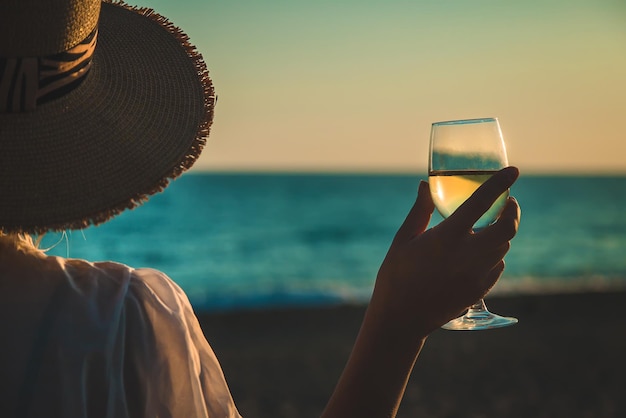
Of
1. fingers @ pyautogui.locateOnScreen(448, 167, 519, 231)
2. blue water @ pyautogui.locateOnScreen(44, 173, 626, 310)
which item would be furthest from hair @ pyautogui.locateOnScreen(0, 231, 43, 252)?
blue water @ pyautogui.locateOnScreen(44, 173, 626, 310)

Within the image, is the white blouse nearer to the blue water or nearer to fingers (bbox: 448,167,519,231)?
fingers (bbox: 448,167,519,231)

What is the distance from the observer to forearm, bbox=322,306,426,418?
4.70 ft

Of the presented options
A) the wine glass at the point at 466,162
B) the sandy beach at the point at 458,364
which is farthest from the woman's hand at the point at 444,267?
the sandy beach at the point at 458,364

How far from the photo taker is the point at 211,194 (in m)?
60.6

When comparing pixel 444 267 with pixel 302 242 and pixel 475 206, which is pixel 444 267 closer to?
pixel 475 206

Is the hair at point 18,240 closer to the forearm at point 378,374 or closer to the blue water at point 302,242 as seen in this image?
the forearm at point 378,374

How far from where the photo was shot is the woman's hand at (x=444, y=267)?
1433 millimetres

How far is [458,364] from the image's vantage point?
33.0 feet

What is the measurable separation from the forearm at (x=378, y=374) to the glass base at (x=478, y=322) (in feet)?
2.19

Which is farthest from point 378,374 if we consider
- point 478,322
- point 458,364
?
point 458,364

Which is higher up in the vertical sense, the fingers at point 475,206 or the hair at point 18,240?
the fingers at point 475,206

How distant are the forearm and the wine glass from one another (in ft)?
2.84

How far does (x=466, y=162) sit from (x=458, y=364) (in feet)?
26.9

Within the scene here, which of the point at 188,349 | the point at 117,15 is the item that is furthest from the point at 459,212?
the point at 117,15
